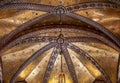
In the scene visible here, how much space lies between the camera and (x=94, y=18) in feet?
60.0

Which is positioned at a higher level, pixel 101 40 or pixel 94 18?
pixel 94 18

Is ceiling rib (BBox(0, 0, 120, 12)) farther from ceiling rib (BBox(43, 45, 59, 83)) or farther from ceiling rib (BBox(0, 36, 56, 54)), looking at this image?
ceiling rib (BBox(43, 45, 59, 83))

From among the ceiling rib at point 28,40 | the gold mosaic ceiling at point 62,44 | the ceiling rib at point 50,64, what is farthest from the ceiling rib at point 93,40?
the ceiling rib at point 50,64

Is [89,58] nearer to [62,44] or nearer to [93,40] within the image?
[62,44]

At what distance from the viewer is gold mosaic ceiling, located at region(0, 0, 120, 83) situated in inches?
702

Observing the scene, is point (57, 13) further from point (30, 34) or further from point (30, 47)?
point (30, 47)

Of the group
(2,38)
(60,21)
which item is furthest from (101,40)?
(2,38)

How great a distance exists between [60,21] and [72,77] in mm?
5332

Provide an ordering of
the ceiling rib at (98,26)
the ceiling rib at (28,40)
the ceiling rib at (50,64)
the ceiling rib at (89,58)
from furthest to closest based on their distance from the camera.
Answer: the ceiling rib at (50,64)
the ceiling rib at (89,58)
the ceiling rib at (28,40)
the ceiling rib at (98,26)

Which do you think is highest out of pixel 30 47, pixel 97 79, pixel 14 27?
pixel 14 27

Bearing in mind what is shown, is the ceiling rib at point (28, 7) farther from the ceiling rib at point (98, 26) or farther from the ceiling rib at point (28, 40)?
the ceiling rib at point (28, 40)

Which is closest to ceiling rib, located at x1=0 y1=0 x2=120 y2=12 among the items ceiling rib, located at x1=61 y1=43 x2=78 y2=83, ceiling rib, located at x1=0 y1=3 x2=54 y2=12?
ceiling rib, located at x1=0 y1=3 x2=54 y2=12

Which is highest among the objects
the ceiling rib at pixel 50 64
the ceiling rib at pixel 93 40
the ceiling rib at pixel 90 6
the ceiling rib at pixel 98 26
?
the ceiling rib at pixel 90 6

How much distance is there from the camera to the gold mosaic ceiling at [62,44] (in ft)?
58.5
